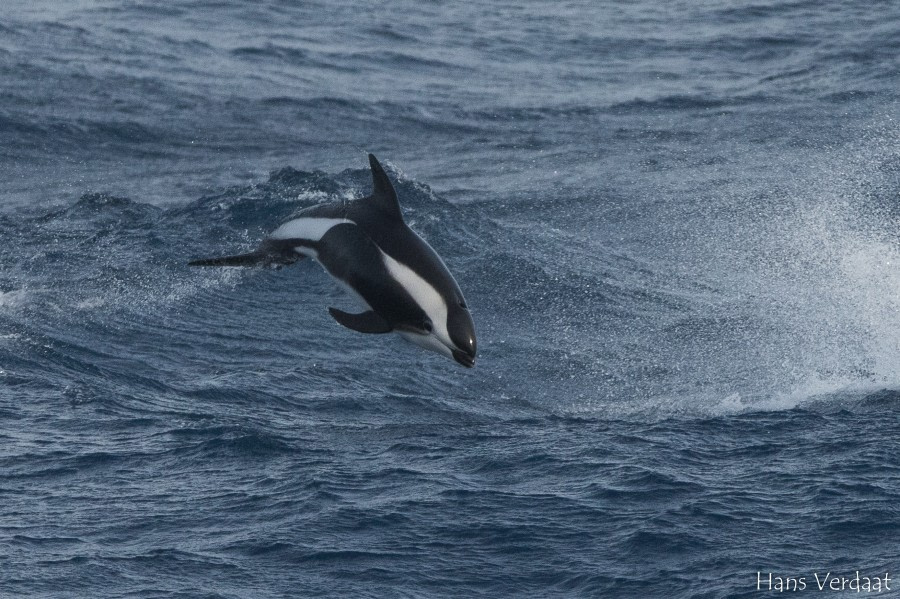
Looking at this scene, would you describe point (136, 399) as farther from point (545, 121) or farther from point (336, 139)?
point (545, 121)

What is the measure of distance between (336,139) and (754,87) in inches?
429

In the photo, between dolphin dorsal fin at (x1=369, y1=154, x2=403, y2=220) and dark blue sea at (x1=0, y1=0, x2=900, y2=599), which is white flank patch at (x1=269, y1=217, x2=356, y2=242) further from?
dark blue sea at (x1=0, y1=0, x2=900, y2=599)

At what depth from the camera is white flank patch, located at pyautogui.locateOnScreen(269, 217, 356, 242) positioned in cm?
955

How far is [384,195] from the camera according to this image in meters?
9.52

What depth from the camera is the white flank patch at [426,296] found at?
28.3 ft

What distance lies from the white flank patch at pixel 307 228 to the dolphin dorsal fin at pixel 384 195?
232 millimetres

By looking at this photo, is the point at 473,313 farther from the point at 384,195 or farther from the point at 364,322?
the point at 364,322

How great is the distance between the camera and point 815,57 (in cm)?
3809

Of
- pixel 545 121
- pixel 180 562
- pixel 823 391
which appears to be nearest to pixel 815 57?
pixel 545 121

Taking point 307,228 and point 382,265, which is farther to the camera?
point 307,228

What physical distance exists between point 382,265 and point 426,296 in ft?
1.46

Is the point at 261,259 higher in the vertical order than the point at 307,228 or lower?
lower
